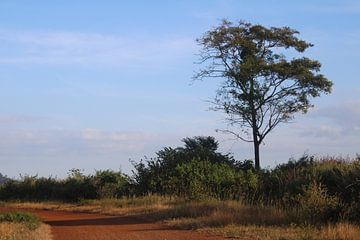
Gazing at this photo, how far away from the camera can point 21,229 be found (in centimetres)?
1805

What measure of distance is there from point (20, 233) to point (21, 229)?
4.73 feet

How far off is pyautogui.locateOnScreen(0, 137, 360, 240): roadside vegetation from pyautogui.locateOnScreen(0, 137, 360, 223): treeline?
1.2 inches

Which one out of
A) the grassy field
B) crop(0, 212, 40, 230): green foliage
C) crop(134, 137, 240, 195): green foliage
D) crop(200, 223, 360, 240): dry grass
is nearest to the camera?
crop(200, 223, 360, 240): dry grass

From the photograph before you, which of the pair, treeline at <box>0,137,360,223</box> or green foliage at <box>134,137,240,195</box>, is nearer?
treeline at <box>0,137,360,223</box>

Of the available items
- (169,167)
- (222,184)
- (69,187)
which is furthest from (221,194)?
(69,187)

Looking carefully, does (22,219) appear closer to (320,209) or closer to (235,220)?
(235,220)

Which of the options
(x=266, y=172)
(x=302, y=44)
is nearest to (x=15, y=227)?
(x=266, y=172)

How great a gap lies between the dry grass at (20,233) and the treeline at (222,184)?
26.5ft

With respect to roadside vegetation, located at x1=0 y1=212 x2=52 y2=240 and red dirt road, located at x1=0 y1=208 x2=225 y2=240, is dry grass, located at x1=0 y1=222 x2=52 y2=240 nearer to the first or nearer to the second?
roadside vegetation, located at x1=0 y1=212 x2=52 y2=240

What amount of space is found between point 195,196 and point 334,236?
1129 cm

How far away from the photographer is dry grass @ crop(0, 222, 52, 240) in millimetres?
15354

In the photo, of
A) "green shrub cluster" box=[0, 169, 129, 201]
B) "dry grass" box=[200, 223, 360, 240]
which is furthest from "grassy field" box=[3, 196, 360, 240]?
"green shrub cluster" box=[0, 169, 129, 201]

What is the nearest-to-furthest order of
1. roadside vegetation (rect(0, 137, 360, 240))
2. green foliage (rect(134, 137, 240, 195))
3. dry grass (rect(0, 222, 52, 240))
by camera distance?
dry grass (rect(0, 222, 52, 240)) < roadside vegetation (rect(0, 137, 360, 240)) < green foliage (rect(134, 137, 240, 195))

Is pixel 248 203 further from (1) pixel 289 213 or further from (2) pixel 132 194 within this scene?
(2) pixel 132 194
